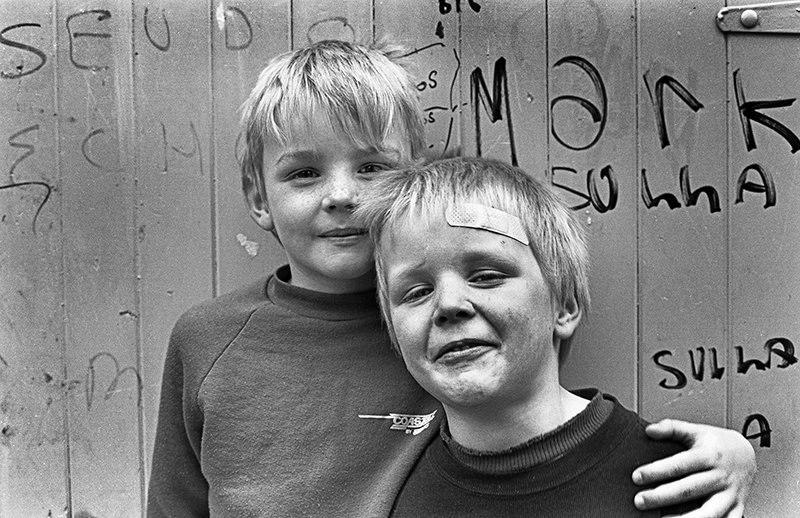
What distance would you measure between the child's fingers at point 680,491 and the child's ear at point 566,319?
0.26 meters

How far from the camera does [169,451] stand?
180 cm

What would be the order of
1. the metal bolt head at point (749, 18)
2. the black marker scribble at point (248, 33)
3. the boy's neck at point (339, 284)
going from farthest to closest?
the black marker scribble at point (248, 33), the metal bolt head at point (749, 18), the boy's neck at point (339, 284)

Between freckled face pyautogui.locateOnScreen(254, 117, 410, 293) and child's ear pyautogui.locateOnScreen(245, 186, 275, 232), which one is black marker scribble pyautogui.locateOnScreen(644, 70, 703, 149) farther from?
child's ear pyautogui.locateOnScreen(245, 186, 275, 232)

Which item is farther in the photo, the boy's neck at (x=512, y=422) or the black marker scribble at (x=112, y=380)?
the black marker scribble at (x=112, y=380)

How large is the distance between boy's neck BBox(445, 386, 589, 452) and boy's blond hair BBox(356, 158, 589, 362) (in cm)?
14

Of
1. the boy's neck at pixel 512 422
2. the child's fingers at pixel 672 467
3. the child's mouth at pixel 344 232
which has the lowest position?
the child's fingers at pixel 672 467

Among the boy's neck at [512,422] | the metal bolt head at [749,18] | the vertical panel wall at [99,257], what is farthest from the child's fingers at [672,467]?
the vertical panel wall at [99,257]

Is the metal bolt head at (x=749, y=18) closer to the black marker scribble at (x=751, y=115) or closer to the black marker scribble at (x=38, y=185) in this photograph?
the black marker scribble at (x=751, y=115)

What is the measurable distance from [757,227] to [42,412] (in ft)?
5.28

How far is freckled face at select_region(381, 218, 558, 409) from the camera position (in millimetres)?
1364

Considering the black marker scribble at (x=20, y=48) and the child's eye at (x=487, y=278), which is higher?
the black marker scribble at (x=20, y=48)

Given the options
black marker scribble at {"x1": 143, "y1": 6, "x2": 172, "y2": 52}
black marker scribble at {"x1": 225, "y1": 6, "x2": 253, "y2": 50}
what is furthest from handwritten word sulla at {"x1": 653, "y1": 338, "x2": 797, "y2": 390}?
black marker scribble at {"x1": 143, "y1": 6, "x2": 172, "y2": 52}

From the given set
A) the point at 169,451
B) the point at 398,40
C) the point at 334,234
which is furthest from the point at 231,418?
the point at 398,40

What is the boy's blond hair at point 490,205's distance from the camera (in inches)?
56.2
